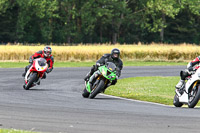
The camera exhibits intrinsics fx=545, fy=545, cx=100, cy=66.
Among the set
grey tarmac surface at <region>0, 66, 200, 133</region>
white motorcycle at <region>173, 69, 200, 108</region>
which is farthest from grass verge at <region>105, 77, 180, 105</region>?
grey tarmac surface at <region>0, 66, 200, 133</region>

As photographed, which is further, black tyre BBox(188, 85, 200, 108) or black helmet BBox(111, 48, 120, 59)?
black helmet BBox(111, 48, 120, 59)

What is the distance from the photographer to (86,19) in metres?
69.4

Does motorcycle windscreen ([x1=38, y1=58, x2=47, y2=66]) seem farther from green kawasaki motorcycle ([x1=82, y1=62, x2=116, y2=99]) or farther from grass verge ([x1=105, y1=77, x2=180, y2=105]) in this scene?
green kawasaki motorcycle ([x1=82, y1=62, x2=116, y2=99])

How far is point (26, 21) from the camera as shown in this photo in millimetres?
69250

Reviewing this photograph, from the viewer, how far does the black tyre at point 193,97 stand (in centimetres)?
1314

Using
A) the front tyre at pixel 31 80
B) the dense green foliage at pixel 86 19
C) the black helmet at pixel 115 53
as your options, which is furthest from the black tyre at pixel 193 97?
the dense green foliage at pixel 86 19

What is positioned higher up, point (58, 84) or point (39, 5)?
point (39, 5)

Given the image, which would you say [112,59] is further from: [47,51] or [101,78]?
[47,51]

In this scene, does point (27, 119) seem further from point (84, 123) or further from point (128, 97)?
point (128, 97)

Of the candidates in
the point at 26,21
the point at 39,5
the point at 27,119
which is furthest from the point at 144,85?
the point at 26,21

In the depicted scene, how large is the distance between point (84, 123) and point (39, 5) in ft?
183

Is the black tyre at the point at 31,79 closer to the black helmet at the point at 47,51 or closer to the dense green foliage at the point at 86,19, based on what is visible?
the black helmet at the point at 47,51

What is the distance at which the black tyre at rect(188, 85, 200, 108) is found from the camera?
13.1 m

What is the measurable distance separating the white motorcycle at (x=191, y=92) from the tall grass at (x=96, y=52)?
28298mm
